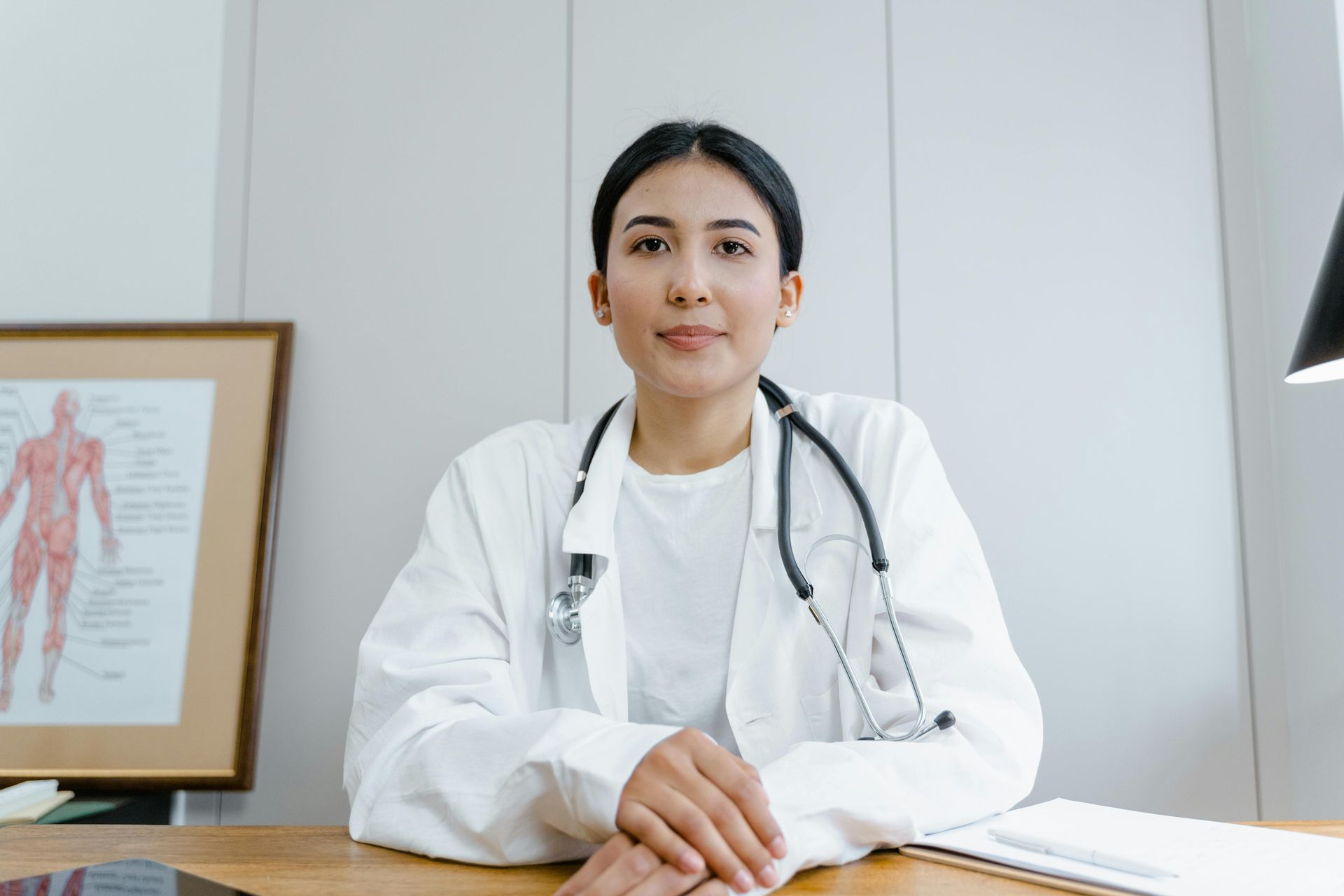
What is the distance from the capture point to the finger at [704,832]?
28.8 inches

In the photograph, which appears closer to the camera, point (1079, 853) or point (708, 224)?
point (1079, 853)

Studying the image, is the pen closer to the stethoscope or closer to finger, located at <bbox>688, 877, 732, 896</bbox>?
Result: the stethoscope

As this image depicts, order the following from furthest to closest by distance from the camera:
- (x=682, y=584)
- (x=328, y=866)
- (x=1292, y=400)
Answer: (x=1292, y=400)
(x=682, y=584)
(x=328, y=866)

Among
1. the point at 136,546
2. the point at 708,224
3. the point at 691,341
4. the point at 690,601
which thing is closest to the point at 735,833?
the point at 690,601

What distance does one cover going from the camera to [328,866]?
84 cm

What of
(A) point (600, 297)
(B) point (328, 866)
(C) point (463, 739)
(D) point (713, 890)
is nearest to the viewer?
(D) point (713, 890)

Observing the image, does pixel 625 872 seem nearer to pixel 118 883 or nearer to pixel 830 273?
pixel 118 883

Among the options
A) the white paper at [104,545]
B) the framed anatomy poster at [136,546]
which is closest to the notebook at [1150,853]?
the framed anatomy poster at [136,546]

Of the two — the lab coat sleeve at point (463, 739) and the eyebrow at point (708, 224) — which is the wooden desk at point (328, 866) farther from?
the eyebrow at point (708, 224)

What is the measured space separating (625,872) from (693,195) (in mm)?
901

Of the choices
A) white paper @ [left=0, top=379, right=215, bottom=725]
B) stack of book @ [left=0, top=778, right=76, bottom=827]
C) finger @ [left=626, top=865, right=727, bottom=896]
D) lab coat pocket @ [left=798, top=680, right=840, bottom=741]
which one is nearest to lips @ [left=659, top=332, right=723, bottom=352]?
lab coat pocket @ [left=798, top=680, right=840, bottom=741]

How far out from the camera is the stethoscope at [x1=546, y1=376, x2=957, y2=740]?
1.06 metres

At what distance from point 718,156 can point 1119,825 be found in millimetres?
973

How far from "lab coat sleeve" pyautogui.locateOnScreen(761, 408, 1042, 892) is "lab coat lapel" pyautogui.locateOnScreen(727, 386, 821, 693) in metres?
0.11
